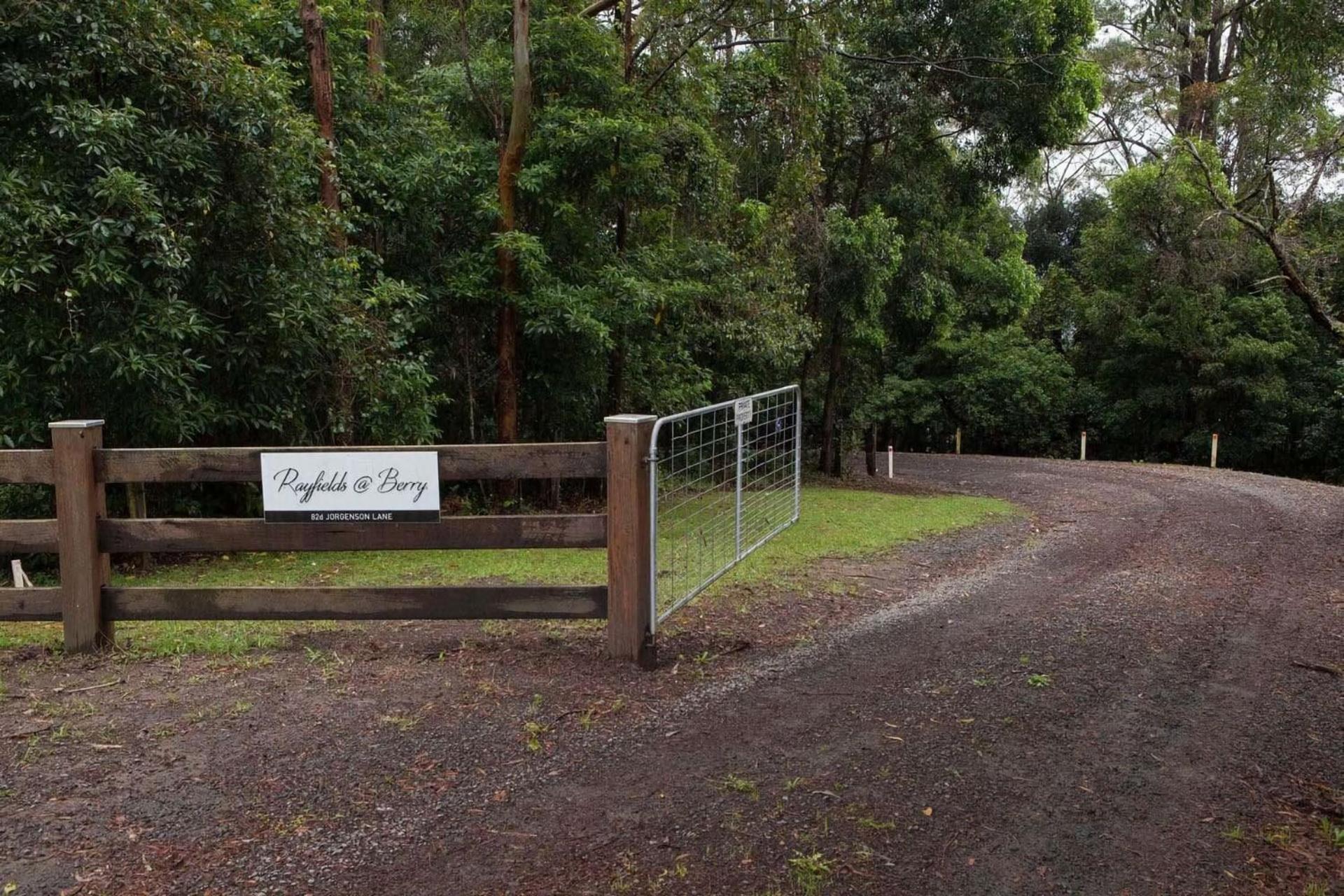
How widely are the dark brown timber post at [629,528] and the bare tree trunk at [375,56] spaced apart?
894cm

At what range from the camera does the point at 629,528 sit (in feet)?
17.4

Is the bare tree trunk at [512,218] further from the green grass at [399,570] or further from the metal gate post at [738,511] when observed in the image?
the metal gate post at [738,511]

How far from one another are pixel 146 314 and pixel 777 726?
6649 mm

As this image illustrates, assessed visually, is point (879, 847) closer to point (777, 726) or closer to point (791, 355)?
point (777, 726)

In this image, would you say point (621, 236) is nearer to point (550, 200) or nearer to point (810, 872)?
point (550, 200)

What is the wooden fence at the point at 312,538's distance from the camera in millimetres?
5344

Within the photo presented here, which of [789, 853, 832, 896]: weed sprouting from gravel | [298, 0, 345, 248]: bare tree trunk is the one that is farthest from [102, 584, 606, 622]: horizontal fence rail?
[298, 0, 345, 248]: bare tree trunk

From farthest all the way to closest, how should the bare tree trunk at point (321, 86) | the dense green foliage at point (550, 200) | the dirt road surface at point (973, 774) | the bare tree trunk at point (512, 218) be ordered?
the bare tree trunk at point (512, 218) < the bare tree trunk at point (321, 86) < the dense green foliage at point (550, 200) < the dirt road surface at point (973, 774)

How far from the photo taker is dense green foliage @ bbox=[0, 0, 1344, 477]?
841 centimetres

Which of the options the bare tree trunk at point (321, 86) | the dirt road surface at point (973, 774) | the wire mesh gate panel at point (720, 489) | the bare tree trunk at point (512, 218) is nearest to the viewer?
the dirt road surface at point (973, 774)

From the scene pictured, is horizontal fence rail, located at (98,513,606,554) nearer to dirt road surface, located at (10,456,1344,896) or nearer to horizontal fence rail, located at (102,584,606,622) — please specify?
horizontal fence rail, located at (102,584,606,622)

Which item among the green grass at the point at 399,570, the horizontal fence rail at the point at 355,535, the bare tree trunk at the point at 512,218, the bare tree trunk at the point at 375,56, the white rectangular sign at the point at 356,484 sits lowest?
the green grass at the point at 399,570

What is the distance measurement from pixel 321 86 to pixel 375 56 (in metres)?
2.33

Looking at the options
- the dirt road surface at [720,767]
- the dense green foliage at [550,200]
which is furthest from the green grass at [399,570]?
the dense green foliage at [550,200]
